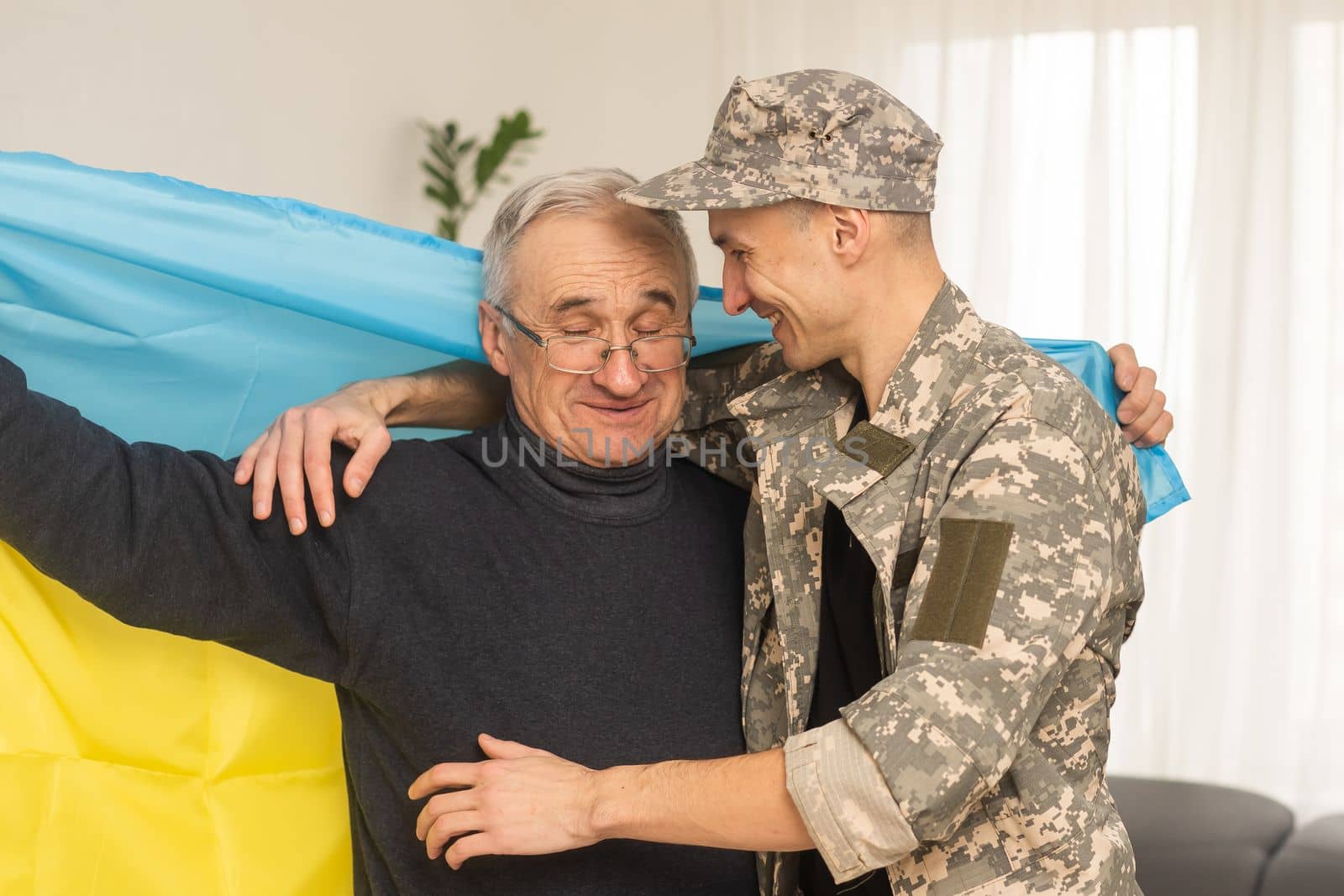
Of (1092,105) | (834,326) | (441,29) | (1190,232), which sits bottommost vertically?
(834,326)

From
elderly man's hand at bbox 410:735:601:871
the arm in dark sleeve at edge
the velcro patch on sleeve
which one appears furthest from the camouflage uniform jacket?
the arm in dark sleeve at edge

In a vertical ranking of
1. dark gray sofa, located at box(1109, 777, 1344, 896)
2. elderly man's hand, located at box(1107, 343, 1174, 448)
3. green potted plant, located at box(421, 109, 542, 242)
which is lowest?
dark gray sofa, located at box(1109, 777, 1344, 896)

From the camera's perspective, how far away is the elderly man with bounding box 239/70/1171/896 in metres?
1.07

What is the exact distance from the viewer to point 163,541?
1240mm

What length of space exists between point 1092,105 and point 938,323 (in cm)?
301

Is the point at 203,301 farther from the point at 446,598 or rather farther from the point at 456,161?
the point at 456,161

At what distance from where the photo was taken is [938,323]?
4.41 ft

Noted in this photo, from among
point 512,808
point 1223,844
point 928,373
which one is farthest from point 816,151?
point 1223,844

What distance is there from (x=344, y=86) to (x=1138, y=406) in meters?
2.85

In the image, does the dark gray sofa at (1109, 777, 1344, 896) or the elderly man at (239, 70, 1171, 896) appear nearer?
the elderly man at (239, 70, 1171, 896)

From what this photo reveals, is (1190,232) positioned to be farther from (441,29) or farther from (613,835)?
(613,835)

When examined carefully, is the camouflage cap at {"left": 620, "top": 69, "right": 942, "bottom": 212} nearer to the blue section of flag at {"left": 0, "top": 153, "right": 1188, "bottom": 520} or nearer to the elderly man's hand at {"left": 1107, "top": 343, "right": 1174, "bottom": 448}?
the blue section of flag at {"left": 0, "top": 153, "right": 1188, "bottom": 520}

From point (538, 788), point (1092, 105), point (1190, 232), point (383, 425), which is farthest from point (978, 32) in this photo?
point (538, 788)

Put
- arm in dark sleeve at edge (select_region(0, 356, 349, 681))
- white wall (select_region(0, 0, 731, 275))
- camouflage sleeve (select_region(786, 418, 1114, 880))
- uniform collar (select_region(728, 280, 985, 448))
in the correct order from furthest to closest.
→ 1. white wall (select_region(0, 0, 731, 275))
2. uniform collar (select_region(728, 280, 985, 448))
3. arm in dark sleeve at edge (select_region(0, 356, 349, 681))
4. camouflage sleeve (select_region(786, 418, 1114, 880))
